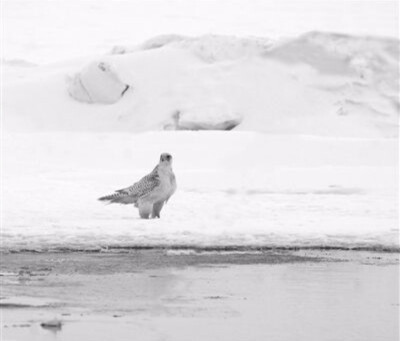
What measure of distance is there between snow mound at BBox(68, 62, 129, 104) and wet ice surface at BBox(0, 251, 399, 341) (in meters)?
9.37

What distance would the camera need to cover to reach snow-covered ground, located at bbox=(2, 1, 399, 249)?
9234 mm

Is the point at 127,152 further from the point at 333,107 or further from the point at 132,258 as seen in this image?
the point at 132,258

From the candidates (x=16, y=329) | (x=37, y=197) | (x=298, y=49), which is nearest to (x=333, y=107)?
(x=298, y=49)

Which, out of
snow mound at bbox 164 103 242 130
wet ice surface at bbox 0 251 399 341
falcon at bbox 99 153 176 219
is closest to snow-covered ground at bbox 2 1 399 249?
snow mound at bbox 164 103 242 130

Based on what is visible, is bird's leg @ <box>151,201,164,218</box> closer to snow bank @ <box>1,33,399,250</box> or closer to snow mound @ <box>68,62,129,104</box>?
snow bank @ <box>1,33,399,250</box>

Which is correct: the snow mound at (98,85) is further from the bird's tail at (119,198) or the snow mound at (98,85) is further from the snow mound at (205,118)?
the bird's tail at (119,198)

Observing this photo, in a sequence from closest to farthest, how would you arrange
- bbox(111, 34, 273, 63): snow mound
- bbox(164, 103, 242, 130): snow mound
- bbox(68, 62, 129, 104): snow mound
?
1. bbox(164, 103, 242, 130): snow mound
2. bbox(68, 62, 129, 104): snow mound
3. bbox(111, 34, 273, 63): snow mound

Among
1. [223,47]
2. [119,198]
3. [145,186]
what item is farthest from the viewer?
[223,47]

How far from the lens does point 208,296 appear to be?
638cm

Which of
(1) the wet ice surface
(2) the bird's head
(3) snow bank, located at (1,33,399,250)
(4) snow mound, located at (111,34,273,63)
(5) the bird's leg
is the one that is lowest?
(1) the wet ice surface

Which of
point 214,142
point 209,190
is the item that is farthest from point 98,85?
point 209,190

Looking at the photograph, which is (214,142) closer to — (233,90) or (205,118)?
(205,118)

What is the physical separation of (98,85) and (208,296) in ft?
36.8

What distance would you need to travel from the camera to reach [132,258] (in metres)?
7.77
